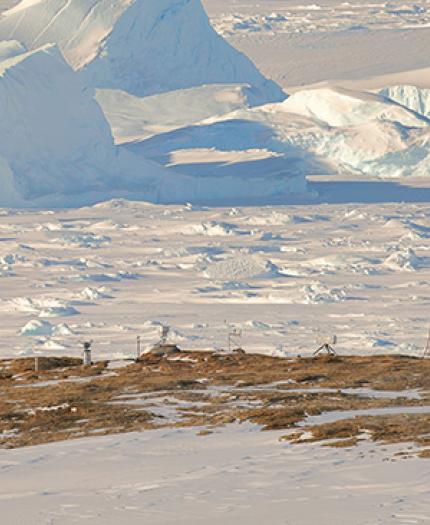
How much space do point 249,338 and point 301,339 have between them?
2.61 meters

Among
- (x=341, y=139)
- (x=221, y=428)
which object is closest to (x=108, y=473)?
(x=221, y=428)

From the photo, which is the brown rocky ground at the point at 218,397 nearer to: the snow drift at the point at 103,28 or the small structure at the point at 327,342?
the small structure at the point at 327,342

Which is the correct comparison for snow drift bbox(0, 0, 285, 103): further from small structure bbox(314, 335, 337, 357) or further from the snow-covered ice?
the snow-covered ice

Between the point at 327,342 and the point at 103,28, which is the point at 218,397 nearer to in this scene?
the point at 327,342

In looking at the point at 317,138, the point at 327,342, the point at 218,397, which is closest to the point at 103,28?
the point at 317,138

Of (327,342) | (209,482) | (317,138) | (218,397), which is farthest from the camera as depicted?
(317,138)

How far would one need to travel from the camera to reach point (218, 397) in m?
22.7

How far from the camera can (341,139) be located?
169000mm

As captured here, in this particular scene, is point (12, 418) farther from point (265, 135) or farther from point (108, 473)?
→ point (265, 135)

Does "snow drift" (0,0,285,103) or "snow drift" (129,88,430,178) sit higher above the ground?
"snow drift" (0,0,285,103)

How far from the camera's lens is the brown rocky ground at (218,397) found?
19141 mm

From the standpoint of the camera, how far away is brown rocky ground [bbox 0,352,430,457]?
754 inches

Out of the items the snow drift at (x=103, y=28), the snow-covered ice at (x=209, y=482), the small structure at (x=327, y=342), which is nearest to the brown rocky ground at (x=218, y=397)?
the snow-covered ice at (x=209, y=482)

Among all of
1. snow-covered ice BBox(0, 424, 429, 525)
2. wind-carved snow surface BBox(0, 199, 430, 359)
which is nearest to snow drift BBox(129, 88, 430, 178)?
wind-carved snow surface BBox(0, 199, 430, 359)
